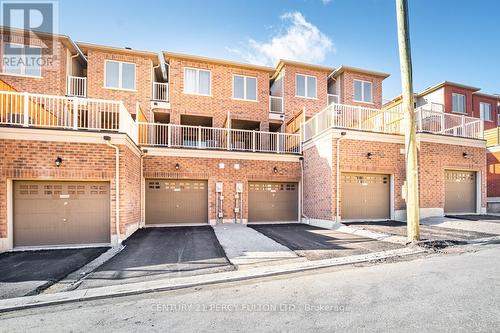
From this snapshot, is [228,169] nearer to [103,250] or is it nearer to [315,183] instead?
[315,183]

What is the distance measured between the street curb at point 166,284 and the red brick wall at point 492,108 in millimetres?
24491

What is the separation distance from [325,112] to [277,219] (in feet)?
19.4

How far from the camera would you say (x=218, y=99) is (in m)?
16.1

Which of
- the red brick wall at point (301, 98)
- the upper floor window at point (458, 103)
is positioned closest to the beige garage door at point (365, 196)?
the red brick wall at point (301, 98)

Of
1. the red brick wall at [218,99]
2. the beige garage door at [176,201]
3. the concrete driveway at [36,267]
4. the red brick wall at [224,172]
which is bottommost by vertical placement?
the concrete driveway at [36,267]

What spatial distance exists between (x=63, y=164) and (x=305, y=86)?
1482cm

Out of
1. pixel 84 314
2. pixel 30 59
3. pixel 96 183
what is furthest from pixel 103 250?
pixel 30 59

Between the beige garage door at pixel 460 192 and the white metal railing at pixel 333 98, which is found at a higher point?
the white metal railing at pixel 333 98

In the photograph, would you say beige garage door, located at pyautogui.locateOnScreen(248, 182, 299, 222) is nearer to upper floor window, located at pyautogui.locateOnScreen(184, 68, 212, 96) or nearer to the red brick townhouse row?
the red brick townhouse row

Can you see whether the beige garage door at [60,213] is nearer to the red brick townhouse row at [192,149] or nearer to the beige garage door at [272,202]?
the red brick townhouse row at [192,149]

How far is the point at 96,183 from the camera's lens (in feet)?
27.3

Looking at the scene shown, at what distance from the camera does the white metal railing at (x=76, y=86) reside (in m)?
14.5

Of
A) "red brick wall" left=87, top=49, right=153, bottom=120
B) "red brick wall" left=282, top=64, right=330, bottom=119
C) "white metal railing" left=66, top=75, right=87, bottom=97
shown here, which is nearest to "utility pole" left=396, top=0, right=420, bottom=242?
"red brick wall" left=282, top=64, right=330, bottom=119

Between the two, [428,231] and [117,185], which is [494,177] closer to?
[428,231]
